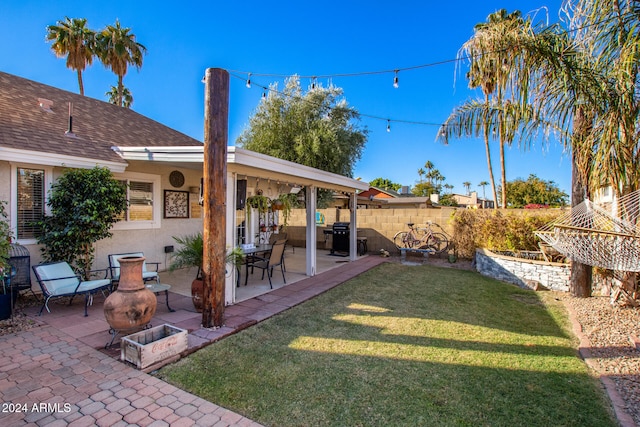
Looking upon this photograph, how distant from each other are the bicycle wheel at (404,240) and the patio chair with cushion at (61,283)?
850 centimetres

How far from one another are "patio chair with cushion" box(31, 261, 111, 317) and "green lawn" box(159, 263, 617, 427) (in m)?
2.53

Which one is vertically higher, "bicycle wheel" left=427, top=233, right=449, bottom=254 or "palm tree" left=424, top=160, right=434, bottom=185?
"palm tree" left=424, top=160, right=434, bottom=185

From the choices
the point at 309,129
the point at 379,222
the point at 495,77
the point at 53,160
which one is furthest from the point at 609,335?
the point at 309,129

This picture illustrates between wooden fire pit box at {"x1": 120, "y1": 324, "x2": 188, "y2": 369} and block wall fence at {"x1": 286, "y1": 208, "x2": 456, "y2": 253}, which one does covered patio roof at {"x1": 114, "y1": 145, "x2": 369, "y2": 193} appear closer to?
wooden fire pit box at {"x1": 120, "y1": 324, "x2": 188, "y2": 369}

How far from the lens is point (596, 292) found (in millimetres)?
6336

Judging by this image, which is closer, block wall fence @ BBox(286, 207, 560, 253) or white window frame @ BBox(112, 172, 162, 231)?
white window frame @ BBox(112, 172, 162, 231)

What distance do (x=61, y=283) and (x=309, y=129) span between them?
1236cm

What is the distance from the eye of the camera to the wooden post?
4102mm

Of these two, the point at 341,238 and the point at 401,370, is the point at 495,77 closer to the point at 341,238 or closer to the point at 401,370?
the point at 401,370

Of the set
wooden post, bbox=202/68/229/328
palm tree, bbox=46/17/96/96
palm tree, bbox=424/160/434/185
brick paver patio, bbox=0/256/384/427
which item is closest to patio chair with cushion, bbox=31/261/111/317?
brick paver patio, bbox=0/256/384/427

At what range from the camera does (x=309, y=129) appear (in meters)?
15.6

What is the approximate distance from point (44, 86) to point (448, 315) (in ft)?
36.7

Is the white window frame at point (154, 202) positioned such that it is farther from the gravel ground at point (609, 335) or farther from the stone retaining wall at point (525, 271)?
the stone retaining wall at point (525, 271)

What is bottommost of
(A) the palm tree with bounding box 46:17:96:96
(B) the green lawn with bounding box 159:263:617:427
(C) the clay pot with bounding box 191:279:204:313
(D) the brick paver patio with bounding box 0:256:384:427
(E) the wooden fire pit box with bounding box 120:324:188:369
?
(B) the green lawn with bounding box 159:263:617:427
